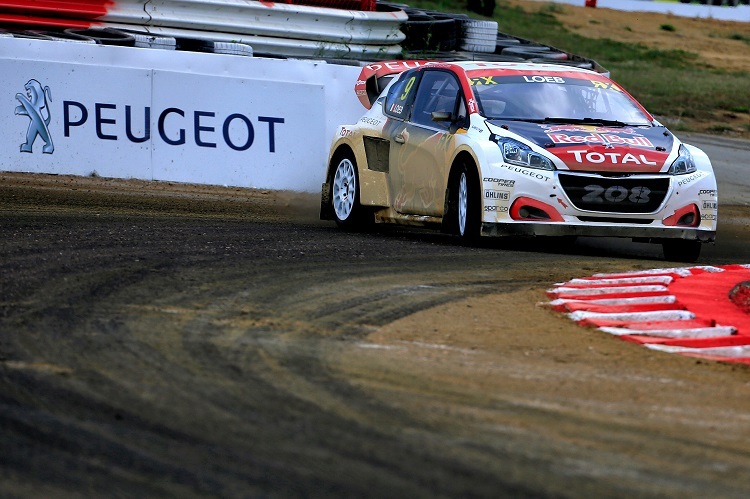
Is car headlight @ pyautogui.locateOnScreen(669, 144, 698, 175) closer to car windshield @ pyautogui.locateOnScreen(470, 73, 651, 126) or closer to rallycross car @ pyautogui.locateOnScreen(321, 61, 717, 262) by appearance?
rallycross car @ pyautogui.locateOnScreen(321, 61, 717, 262)

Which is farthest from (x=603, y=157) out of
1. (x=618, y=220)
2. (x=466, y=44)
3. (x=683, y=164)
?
(x=466, y=44)

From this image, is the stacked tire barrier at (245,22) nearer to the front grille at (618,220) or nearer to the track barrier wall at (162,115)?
the track barrier wall at (162,115)

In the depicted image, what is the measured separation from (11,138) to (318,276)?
6860 millimetres

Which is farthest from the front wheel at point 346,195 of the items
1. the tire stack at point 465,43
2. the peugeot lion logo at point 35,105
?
the tire stack at point 465,43

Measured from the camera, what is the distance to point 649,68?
35031 millimetres

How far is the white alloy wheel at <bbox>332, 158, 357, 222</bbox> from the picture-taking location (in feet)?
38.2

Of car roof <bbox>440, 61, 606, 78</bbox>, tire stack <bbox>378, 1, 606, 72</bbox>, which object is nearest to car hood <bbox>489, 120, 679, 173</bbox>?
car roof <bbox>440, 61, 606, 78</bbox>

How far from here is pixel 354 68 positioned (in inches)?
584

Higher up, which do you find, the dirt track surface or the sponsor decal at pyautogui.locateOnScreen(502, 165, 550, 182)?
the sponsor decal at pyautogui.locateOnScreen(502, 165, 550, 182)

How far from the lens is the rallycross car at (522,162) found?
384 inches

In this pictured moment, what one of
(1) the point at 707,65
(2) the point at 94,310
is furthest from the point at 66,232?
(1) the point at 707,65

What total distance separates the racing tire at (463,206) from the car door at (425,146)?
93 millimetres

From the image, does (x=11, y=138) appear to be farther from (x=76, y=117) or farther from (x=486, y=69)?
(x=486, y=69)

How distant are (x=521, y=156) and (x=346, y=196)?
234cm
